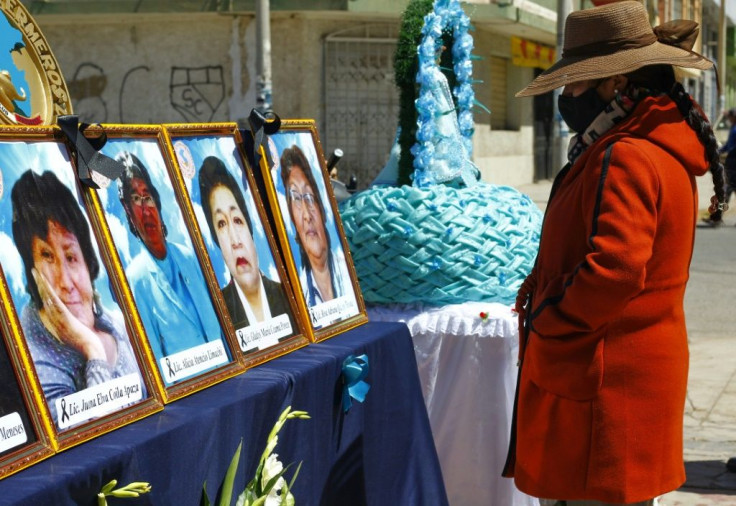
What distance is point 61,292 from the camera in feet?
6.27

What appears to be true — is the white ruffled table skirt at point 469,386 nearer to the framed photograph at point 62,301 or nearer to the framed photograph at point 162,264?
the framed photograph at point 162,264

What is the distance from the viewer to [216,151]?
2.54 m

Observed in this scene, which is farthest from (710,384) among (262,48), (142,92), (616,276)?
(142,92)

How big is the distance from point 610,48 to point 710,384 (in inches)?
168

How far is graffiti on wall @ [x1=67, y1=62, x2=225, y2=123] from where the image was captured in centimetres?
1817

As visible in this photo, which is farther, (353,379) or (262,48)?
(262,48)

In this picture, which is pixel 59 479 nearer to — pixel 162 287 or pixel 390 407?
pixel 162 287

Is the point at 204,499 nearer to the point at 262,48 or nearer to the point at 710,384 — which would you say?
the point at 710,384

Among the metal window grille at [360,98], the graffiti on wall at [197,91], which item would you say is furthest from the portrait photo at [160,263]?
the graffiti on wall at [197,91]

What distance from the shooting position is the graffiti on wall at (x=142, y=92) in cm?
1817

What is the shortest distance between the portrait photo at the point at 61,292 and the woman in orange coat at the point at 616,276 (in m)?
0.98

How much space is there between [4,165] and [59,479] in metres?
0.54

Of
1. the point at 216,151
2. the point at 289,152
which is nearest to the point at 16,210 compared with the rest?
the point at 216,151

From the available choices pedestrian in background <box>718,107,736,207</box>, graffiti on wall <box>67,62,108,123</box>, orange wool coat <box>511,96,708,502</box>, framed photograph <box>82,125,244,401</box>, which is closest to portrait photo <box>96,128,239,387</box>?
framed photograph <box>82,125,244,401</box>
